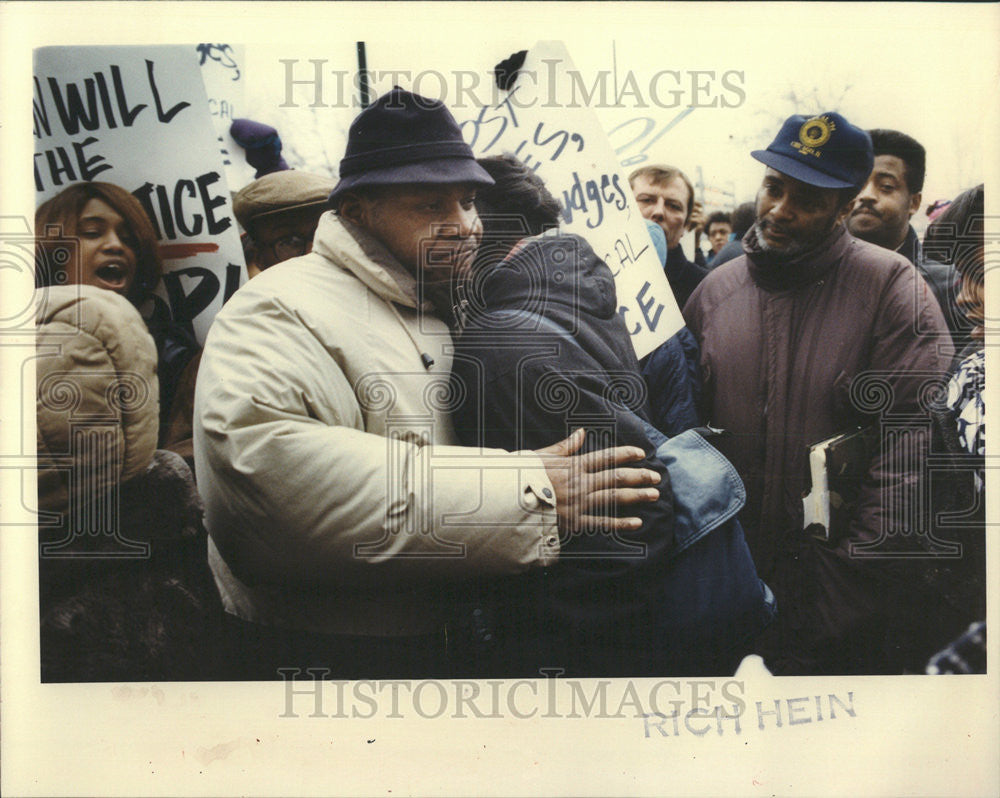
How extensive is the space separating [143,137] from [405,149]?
110 centimetres

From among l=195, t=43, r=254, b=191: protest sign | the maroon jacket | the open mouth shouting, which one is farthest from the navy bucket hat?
the maroon jacket

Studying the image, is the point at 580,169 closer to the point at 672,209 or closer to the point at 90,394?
the point at 672,209

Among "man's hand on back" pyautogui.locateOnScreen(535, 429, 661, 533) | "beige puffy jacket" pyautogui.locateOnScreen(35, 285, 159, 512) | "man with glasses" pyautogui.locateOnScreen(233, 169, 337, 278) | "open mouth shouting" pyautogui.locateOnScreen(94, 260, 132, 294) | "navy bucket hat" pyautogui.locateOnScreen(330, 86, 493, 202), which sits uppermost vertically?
"navy bucket hat" pyautogui.locateOnScreen(330, 86, 493, 202)

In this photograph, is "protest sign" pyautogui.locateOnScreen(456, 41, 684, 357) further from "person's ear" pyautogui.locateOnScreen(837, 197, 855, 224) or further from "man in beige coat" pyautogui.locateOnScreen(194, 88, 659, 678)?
"person's ear" pyautogui.locateOnScreen(837, 197, 855, 224)

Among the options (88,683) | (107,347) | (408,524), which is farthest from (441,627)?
(107,347)

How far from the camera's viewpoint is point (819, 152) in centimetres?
382

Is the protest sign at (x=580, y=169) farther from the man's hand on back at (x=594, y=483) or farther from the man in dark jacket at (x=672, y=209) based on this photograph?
the man's hand on back at (x=594, y=483)

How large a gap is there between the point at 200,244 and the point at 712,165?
2.14 meters

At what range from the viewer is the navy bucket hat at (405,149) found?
3.58 meters

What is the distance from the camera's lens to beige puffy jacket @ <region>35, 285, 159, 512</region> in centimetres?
368

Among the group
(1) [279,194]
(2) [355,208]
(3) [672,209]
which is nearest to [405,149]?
(2) [355,208]

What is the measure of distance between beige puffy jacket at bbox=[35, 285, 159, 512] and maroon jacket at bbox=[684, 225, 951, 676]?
2.28 m

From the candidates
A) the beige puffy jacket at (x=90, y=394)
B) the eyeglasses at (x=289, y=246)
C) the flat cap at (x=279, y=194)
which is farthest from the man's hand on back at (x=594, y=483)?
the beige puffy jacket at (x=90, y=394)

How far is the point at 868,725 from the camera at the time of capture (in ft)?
12.6
